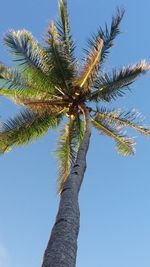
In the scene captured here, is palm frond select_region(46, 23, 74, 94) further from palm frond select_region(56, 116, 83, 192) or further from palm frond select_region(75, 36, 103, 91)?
palm frond select_region(56, 116, 83, 192)

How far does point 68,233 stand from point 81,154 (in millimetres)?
4288

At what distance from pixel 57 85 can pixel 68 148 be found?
2372 millimetres

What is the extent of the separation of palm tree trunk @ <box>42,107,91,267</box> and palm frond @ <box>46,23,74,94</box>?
5.27 m

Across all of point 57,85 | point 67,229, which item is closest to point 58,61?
point 57,85

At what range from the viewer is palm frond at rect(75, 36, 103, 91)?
14.4m

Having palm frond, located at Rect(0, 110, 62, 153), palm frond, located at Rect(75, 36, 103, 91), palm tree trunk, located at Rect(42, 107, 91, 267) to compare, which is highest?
palm frond, located at Rect(75, 36, 103, 91)

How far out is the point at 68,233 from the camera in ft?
25.6

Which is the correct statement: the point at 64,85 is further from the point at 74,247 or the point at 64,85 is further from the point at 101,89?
the point at 74,247

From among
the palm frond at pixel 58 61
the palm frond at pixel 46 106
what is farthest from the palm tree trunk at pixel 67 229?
the palm frond at pixel 58 61

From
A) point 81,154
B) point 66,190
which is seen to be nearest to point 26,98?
point 81,154

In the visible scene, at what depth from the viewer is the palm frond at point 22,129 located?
1600 cm

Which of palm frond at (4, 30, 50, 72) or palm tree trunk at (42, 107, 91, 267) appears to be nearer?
palm tree trunk at (42, 107, 91, 267)

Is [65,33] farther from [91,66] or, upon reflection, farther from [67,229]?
[67,229]

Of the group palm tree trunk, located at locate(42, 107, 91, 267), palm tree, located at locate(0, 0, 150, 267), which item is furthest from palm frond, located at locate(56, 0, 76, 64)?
palm tree trunk, located at locate(42, 107, 91, 267)
